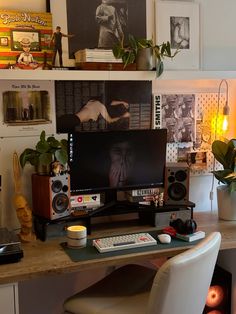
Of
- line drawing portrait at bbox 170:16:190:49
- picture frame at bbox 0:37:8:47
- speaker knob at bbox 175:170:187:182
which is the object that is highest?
line drawing portrait at bbox 170:16:190:49

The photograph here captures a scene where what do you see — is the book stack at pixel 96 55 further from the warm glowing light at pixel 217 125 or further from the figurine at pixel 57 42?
the warm glowing light at pixel 217 125

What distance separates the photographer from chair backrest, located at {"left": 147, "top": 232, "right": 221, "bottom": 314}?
1.52 m

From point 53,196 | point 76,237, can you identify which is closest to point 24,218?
point 53,196

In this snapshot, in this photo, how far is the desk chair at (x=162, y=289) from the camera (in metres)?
1.54

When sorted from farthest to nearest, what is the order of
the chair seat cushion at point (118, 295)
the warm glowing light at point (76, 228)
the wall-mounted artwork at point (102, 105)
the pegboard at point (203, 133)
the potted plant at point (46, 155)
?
1. the pegboard at point (203, 133)
2. the wall-mounted artwork at point (102, 105)
3. the potted plant at point (46, 155)
4. the warm glowing light at point (76, 228)
5. the chair seat cushion at point (118, 295)

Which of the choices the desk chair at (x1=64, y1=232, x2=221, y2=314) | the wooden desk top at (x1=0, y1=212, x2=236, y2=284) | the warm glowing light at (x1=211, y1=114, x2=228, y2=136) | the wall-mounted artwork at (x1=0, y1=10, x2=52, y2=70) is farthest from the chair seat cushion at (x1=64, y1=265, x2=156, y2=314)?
the wall-mounted artwork at (x1=0, y1=10, x2=52, y2=70)

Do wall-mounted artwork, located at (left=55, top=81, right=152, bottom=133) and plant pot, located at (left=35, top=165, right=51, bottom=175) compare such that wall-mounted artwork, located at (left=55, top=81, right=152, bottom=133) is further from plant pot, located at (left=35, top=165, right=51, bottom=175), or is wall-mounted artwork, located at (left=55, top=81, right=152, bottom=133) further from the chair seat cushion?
the chair seat cushion

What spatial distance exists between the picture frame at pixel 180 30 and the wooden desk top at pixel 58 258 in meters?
0.94

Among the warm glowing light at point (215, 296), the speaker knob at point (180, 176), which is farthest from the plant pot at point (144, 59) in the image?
the warm glowing light at point (215, 296)

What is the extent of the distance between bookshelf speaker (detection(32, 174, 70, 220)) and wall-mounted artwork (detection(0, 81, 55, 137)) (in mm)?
276

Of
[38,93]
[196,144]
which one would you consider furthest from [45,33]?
[196,144]

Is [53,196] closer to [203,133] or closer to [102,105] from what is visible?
[102,105]

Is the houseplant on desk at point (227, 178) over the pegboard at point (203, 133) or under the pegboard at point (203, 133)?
under

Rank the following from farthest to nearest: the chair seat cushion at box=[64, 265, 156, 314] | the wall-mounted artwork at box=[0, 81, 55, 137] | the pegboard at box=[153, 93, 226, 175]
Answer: the pegboard at box=[153, 93, 226, 175] → the wall-mounted artwork at box=[0, 81, 55, 137] → the chair seat cushion at box=[64, 265, 156, 314]
